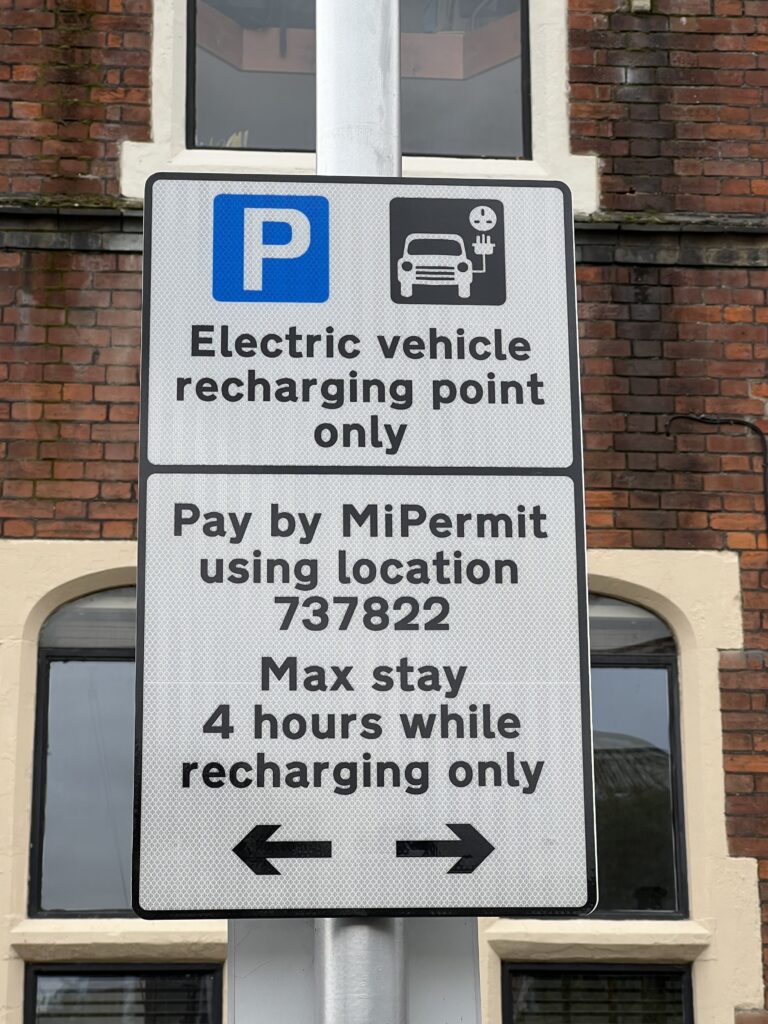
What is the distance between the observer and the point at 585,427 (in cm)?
594

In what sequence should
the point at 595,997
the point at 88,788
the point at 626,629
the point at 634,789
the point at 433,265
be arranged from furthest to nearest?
the point at 626,629 → the point at 634,789 → the point at 88,788 → the point at 595,997 → the point at 433,265

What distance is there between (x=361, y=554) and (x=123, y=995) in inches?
134

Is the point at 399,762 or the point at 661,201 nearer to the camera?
the point at 399,762

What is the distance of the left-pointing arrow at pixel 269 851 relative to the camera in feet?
7.65

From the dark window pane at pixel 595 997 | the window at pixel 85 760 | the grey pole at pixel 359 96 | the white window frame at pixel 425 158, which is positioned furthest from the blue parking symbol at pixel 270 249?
the dark window pane at pixel 595 997

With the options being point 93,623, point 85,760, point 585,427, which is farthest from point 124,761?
point 585,427

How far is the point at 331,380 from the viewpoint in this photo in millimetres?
2580

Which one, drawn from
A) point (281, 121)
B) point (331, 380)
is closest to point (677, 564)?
point (281, 121)

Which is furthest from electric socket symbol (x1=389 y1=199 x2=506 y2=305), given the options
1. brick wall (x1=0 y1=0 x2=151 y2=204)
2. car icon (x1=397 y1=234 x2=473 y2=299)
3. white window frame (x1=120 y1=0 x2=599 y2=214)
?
brick wall (x1=0 y1=0 x2=151 y2=204)

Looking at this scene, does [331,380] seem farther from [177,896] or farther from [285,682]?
[177,896]

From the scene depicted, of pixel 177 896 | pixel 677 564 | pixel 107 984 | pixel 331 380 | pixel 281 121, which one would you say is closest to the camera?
pixel 177 896

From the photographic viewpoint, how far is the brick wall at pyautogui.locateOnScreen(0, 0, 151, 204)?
5980 millimetres

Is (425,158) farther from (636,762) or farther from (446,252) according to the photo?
(446,252)

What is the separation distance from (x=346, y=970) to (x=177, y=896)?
0.28 meters
